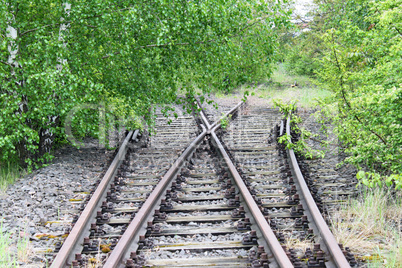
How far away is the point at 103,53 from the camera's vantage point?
6.80 meters

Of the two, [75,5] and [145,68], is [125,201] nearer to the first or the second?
[145,68]

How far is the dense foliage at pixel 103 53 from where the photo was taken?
5.74 metres

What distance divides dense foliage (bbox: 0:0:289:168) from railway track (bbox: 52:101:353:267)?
1470 millimetres

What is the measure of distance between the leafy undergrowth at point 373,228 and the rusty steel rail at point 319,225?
184 mm

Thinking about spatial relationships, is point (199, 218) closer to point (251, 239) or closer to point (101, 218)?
point (251, 239)

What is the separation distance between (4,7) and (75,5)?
1.04 meters

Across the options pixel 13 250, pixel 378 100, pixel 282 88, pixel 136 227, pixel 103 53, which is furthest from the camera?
pixel 282 88

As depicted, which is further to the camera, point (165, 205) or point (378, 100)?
point (165, 205)

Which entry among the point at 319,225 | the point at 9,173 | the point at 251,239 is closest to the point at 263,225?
the point at 251,239

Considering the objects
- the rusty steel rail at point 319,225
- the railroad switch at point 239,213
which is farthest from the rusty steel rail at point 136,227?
the rusty steel rail at point 319,225

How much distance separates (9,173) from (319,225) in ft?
17.9

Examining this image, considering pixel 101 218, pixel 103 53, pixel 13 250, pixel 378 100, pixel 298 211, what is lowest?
pixel 13 250

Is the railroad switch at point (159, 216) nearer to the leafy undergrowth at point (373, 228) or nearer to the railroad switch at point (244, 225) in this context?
the railroad switch at point (244, 225)

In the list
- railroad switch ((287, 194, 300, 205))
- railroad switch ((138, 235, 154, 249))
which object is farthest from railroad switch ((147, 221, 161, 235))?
railroad switch ((287, 194, 300, 205))
